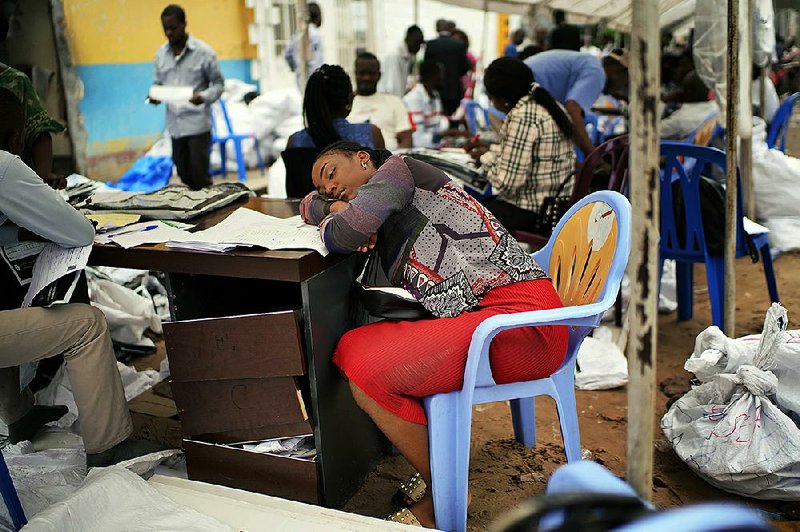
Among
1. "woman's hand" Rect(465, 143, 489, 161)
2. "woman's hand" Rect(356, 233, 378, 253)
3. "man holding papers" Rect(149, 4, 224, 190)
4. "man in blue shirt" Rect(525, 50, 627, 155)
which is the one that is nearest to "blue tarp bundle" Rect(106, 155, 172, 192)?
"man holding papers" Rect(149, 4, 224, 190)

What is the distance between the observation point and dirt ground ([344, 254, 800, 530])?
2248 mm

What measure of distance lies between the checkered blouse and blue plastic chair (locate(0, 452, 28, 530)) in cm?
240

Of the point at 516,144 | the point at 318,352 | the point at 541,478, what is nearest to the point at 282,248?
the point at 318,352

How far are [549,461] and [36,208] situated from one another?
183 centimetres

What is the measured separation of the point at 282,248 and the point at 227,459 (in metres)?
0.74

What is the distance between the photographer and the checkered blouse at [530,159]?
334 cm

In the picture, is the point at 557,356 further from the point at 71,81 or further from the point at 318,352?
the point at 71,81

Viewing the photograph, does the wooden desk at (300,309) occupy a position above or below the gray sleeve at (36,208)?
below

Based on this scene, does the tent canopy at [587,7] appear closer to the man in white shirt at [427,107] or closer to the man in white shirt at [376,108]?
the man in white shirt at [427,107]

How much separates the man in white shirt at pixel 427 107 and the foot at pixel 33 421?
4.73 metres

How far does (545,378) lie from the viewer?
2029 mm

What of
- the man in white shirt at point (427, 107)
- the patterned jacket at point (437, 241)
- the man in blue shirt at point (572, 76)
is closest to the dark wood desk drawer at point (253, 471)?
the patterned jacket at point (437, 241)

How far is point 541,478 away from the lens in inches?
95.2

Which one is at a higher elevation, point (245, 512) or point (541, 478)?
point (245, 512)
